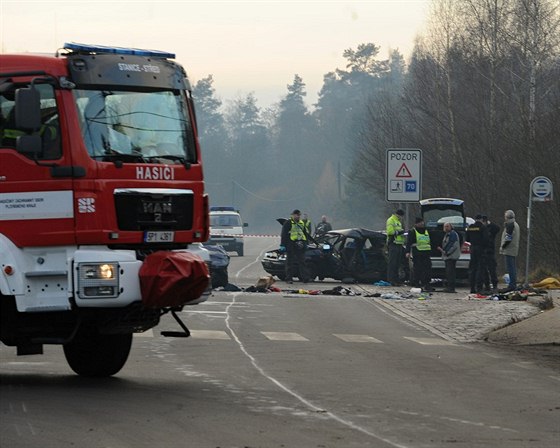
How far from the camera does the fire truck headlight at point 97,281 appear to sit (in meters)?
12.4

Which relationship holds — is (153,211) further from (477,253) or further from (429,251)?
(429,251)

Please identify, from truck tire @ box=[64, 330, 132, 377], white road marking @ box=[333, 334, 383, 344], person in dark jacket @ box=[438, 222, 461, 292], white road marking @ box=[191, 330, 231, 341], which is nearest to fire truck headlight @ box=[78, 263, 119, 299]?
truck tire @ box=[64, 330, 132, 377]

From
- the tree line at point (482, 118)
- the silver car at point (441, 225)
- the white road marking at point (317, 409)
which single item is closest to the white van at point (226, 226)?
the tree line at point (482, 118)

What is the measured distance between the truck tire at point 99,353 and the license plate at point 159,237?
1.23 meters

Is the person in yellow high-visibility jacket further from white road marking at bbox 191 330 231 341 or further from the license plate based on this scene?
the license plate

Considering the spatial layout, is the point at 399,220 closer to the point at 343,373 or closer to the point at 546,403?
the point at 343,373

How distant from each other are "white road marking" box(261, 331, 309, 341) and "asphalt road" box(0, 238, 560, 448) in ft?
0.07

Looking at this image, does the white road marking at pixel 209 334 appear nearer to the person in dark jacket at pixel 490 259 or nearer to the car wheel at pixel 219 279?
the car wheel at pixel 219 279

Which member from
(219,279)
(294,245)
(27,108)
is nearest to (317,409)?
(27,108)

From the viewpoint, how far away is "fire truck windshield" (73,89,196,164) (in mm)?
12773

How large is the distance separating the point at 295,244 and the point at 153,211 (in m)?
22.7

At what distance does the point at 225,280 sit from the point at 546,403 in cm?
1908

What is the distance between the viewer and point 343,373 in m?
15.1

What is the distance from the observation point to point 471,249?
32812 mm
